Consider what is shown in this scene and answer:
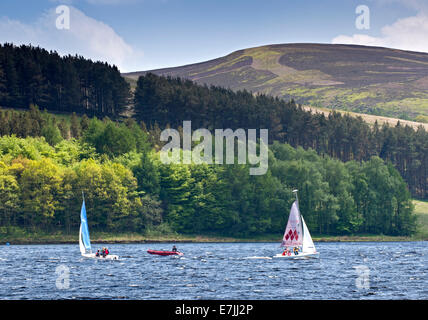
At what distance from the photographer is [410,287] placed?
63.6 metres

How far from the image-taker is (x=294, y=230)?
322 feet

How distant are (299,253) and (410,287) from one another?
37210 mm

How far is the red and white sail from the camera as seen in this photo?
9719 centimetres

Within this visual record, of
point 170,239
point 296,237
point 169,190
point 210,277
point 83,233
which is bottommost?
point 170,239

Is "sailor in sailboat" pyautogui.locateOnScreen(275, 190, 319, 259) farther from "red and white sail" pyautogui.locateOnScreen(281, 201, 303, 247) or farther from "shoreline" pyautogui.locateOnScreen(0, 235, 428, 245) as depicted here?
"shoreline" pyautogui.locateOnScreen(0, 235, 428, 245)

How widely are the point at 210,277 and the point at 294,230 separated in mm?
28368

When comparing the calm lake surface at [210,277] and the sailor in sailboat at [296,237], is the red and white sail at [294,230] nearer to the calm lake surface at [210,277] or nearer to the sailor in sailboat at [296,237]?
the sailor in sailboat at [296,237]

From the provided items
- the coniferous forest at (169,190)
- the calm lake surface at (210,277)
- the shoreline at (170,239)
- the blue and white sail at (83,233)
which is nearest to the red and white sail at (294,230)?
the calm lake surface at (210,277)

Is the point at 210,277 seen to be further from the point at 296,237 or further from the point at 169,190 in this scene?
the point at 169,190

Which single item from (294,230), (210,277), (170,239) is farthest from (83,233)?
(170,239)

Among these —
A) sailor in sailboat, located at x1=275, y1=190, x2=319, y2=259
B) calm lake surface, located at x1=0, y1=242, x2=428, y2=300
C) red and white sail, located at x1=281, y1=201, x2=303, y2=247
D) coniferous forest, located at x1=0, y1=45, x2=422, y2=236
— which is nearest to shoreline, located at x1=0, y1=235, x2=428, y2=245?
coniferous forest, located at x1=0, y1=45, x2=422, y2=236

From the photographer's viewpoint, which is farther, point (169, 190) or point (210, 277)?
point (169, 190)
